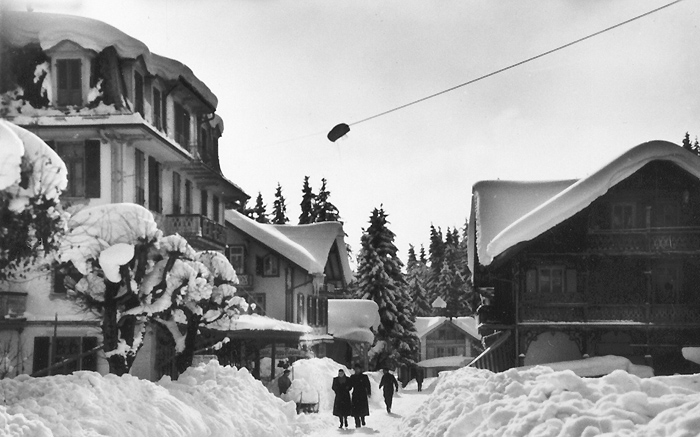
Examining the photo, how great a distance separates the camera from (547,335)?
29.1 meters

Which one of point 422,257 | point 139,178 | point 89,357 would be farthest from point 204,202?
point 422,257

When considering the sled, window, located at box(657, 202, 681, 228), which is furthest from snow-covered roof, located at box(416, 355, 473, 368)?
the sled

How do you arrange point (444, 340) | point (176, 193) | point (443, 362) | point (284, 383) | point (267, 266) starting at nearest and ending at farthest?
1. point (284, 383)
2. point (176, 193)
3. point (267, 266)
4. point (443, 362)
5. point (444, 340)

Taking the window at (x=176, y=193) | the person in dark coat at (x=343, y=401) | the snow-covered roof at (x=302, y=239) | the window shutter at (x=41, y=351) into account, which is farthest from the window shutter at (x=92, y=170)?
the snow-covered roof at (x=302, y=239)

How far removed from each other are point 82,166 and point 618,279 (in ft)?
62.8

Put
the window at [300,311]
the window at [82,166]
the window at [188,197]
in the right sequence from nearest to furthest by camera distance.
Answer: the window at [82,166], the window at [188,197], the window at [300,311]

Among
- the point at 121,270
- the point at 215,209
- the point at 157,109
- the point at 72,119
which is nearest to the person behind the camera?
the point at 121,270

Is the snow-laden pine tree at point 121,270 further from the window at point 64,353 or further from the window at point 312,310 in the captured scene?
the window at point 312,310

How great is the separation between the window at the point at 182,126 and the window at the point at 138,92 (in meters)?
3.51

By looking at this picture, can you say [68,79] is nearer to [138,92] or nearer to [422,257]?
[138,92]

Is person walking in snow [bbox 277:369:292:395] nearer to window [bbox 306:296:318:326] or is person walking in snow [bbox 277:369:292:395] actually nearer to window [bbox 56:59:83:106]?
window [bbox 56:59:83:106]

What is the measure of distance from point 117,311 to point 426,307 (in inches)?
2748

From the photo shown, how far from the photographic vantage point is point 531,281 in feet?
94.3

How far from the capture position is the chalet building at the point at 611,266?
26609mm
